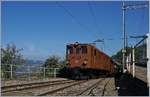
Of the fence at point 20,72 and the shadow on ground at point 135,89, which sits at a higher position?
the fence at point 20,72

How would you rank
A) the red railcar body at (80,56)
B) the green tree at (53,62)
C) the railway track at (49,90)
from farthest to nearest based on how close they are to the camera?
1. the green tree at (53,62)
2. the red railcar body at (80,56)
3. the railway track at (49,90)

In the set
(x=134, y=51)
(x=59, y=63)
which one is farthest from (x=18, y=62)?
(x=134, y=51)

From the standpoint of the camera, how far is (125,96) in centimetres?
1404

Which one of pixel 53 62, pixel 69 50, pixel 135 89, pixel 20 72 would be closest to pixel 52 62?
pixel 53 62

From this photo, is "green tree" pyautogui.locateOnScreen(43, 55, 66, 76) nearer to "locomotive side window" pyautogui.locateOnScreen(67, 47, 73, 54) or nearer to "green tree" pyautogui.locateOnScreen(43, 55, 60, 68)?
"green tree" pyautogui.locateOnScreen(43, 55, 60, 68)

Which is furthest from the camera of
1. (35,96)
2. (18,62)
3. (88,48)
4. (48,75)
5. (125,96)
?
(18,62)

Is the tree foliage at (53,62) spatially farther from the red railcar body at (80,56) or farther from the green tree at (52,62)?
the red railcar body at (80,56)

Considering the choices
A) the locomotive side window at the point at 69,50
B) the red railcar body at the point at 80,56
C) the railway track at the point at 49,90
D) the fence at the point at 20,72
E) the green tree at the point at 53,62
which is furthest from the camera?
the green tree at the point at 53,62

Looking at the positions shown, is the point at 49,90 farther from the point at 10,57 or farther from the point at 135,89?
the point at 10,57

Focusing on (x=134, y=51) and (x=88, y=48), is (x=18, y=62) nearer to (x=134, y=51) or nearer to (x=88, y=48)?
(x=88, y=48)

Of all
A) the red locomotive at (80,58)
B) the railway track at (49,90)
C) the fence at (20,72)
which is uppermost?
the red locomotive at (80,58)

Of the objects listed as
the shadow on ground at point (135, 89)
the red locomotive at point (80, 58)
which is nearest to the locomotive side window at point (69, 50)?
the red locomotive at point (80, 58)

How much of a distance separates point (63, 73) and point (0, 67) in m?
12.4

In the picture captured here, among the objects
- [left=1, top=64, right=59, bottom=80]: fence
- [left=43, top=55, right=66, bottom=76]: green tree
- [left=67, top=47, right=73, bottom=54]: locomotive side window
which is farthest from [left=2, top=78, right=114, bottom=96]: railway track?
[left=43, top=55, right=66, bottom=76]: green tree
